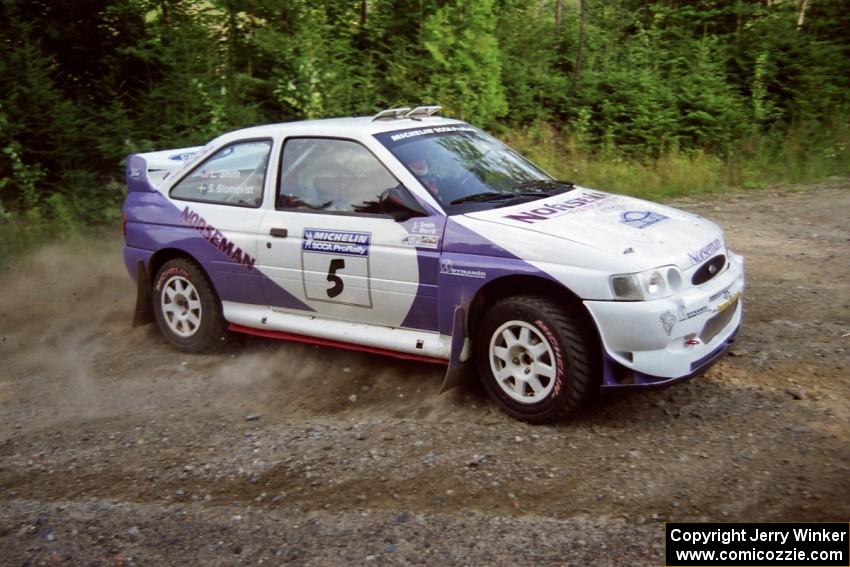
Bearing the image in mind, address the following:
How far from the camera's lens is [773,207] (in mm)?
10219

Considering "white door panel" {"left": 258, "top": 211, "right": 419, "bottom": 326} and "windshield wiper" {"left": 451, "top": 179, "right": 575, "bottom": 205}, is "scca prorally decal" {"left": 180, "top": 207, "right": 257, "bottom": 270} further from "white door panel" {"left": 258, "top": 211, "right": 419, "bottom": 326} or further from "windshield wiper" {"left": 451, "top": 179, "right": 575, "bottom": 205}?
"windshield wiper" {"left": 451, "top": 179, "right": 575, "bottom": 205}

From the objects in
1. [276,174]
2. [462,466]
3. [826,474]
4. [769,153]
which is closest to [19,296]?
[276,174]

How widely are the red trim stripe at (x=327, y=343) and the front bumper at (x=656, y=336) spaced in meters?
1.12

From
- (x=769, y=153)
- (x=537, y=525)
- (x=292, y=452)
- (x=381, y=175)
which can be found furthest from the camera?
(x=769, y=153)

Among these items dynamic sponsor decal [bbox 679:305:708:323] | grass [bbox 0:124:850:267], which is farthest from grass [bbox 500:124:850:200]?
dynamic sponsor decal [bbox 679:305:708:323]

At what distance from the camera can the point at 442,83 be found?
486 inches

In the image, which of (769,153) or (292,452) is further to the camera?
(769,153)

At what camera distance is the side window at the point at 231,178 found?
6.26 metres

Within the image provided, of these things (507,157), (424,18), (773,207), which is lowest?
(773,207)

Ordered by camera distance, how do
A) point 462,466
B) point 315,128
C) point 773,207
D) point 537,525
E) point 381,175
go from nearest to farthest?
point 537,525, point 462,466, point 381,175, point 315,128, point 773,207

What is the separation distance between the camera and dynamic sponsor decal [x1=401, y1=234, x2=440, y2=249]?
17.2 ft

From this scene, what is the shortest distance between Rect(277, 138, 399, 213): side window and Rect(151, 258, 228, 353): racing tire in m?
1.07

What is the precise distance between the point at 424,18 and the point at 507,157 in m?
6.95

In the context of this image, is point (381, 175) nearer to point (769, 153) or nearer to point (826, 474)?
point (826, 474)
